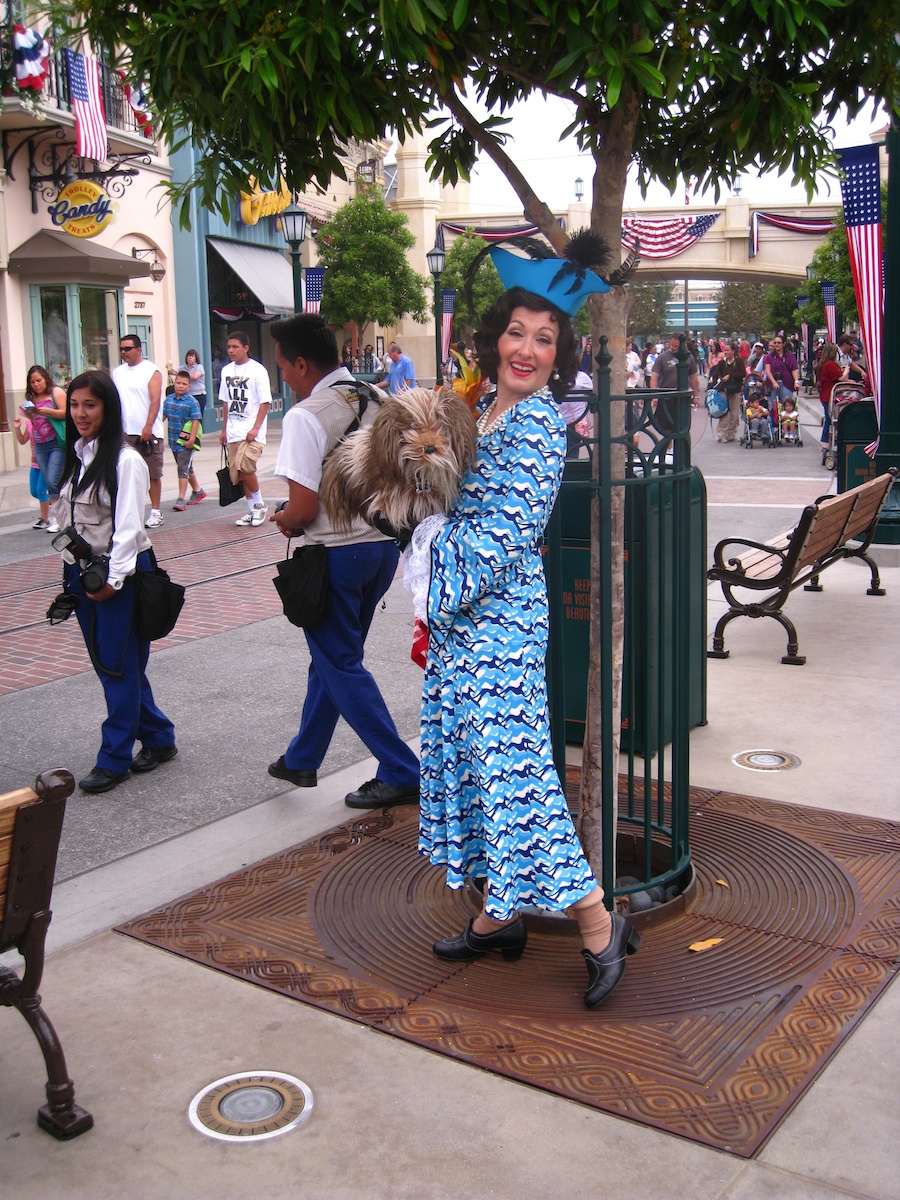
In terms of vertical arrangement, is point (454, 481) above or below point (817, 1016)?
above

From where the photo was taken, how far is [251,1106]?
2922mm

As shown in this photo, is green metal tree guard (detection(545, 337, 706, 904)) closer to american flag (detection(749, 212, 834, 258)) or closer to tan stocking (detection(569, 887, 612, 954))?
tan stocking (detection(569, 887, 612, 954))

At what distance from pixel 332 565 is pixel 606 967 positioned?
197 centimetres

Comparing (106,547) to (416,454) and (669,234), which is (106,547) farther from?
(669,234)

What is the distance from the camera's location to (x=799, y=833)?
14.9 feet

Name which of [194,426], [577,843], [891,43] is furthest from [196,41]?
[194,426]

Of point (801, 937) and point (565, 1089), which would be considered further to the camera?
point (801, 937)

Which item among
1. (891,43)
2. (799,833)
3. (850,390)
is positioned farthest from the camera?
(850,390)

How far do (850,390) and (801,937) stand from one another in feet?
45.9

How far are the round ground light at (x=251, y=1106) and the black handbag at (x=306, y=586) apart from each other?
192 centimetres

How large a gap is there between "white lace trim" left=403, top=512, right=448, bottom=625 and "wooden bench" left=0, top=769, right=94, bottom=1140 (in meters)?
1.05

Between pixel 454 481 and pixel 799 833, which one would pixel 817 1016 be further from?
pixel 454 481

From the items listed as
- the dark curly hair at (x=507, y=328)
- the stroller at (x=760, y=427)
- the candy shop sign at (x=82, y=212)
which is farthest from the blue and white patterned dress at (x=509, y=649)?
the stroller at (x=760, y=427)

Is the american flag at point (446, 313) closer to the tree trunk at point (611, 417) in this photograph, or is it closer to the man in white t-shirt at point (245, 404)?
the man in white t-shirt at point (245, 404)
